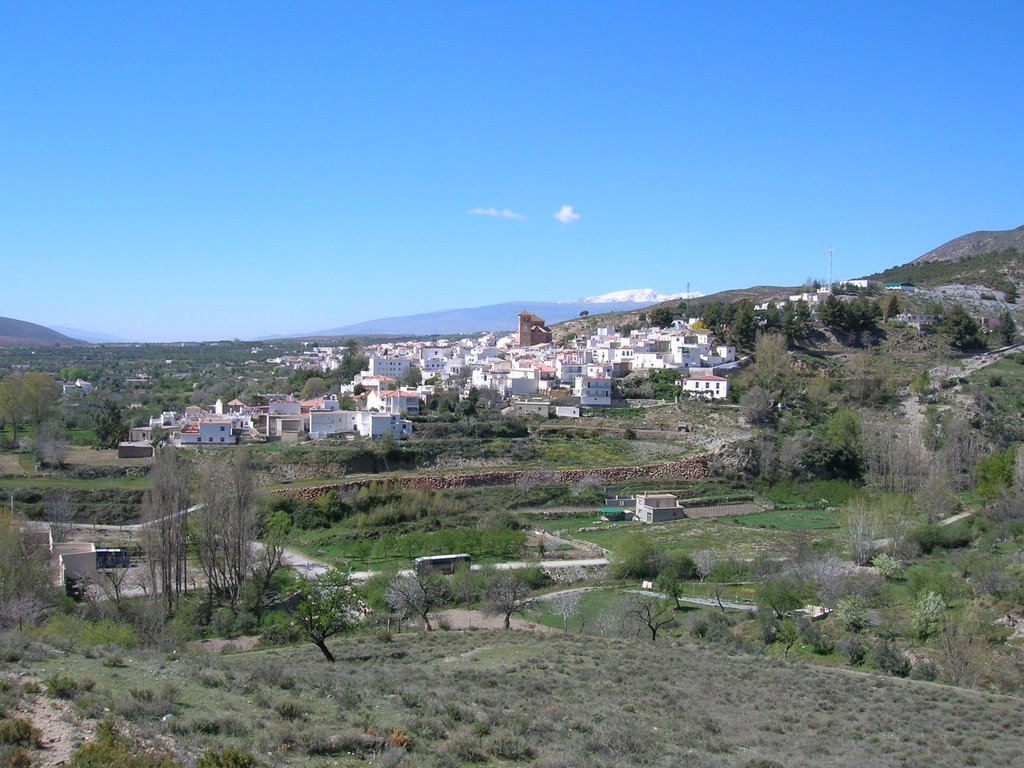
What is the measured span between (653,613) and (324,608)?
29.5ft

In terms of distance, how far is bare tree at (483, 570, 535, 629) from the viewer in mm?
20359

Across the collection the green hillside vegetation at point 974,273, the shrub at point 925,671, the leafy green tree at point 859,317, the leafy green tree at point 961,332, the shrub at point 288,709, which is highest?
the green hillside vegetation at point 974,273

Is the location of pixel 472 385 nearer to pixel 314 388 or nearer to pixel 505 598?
pixel 314 388

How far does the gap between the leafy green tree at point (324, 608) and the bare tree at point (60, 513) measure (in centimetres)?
1606

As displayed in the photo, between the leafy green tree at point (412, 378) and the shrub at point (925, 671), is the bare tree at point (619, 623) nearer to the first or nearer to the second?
the shrub at point (925, 671)

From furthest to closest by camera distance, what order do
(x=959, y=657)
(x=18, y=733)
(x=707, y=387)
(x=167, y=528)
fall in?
(x=707, y=387)
(x=167, y=528)
(x=959, y=657)
(x=18, y=733)

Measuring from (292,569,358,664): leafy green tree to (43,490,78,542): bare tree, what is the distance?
1606 centimetres

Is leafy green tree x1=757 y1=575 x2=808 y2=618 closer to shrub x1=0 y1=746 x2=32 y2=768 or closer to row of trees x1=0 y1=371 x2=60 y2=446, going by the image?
shrub x1=0 y1=746 x2=32 y2=768

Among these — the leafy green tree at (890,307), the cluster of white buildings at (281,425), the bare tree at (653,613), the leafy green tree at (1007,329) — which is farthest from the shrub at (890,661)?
the leafy green tree at (1007,329)

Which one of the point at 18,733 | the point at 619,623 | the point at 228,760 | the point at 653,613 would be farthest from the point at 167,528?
the point at 228,760

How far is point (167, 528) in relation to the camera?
22.4 meters

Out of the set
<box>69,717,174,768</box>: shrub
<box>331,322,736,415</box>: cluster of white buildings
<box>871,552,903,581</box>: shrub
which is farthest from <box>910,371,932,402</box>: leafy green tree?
<box>69,717,174,768</box>: shrub

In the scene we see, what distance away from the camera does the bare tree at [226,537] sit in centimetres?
2316

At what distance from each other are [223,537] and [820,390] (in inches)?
1481
